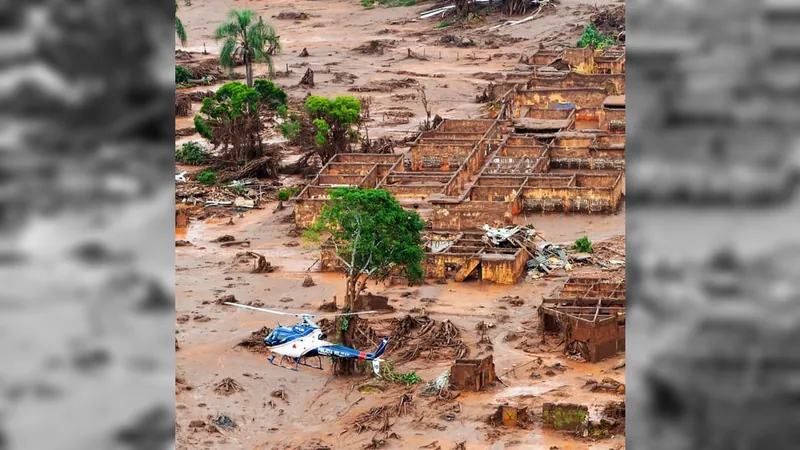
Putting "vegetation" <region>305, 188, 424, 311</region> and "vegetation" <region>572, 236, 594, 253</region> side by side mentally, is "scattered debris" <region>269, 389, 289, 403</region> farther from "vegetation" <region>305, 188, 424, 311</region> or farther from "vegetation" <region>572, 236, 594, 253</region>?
"vegetation" <region>572, 236, 594, 253</region>

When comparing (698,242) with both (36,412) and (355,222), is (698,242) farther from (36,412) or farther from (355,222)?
(355,222)

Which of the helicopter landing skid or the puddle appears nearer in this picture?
the puddle

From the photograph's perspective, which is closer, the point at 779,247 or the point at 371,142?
the point at 779,247

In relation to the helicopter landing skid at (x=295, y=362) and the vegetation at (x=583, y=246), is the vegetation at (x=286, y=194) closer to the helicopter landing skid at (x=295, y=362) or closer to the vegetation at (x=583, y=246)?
the vegetation at (x=583, y=246)

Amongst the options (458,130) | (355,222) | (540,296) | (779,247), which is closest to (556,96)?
(458,130)

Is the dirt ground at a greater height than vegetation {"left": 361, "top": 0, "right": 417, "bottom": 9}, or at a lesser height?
lesser

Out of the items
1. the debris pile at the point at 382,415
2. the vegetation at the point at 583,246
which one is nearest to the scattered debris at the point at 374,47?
the vegetation at the point at 583,246

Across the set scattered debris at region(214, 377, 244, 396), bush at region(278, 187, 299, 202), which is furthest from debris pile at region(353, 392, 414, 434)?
bush at region(278, 187, 299, 202)
